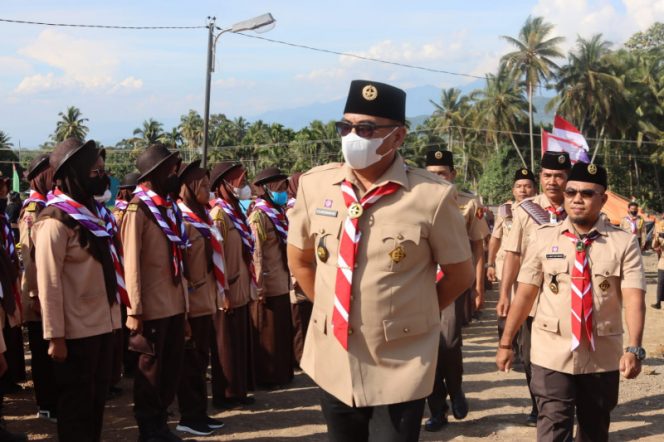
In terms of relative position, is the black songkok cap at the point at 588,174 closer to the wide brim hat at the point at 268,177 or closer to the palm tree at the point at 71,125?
the wide brim hat at the point at 268,177

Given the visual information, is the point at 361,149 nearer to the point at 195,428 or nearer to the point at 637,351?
the point at 637,351

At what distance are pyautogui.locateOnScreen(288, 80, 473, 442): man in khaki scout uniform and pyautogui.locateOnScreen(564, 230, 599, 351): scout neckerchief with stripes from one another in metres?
1.42

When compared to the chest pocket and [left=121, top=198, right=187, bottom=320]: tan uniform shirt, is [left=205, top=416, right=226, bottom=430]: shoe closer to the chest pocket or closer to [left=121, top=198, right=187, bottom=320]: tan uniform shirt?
[left=121, top=198, right=187, bottom=320]: tan uniform shirt

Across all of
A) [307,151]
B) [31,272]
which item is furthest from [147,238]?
[307,151]

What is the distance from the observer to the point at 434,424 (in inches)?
256

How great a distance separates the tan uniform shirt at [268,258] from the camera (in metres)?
7.86

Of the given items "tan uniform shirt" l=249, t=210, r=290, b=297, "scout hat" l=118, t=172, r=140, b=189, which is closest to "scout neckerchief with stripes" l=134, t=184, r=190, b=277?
"tan uniform shirt" l=249, t=210, r=290, b=297

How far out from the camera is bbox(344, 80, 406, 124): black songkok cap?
358cm

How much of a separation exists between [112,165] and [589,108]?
3776cm

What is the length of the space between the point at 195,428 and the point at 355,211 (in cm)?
367

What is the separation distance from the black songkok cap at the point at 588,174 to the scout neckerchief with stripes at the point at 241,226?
3513 mm

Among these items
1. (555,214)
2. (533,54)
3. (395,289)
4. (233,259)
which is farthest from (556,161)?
(533,54)

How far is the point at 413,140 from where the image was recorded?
6612cm

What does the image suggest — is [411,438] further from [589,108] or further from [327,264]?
[589,108]
